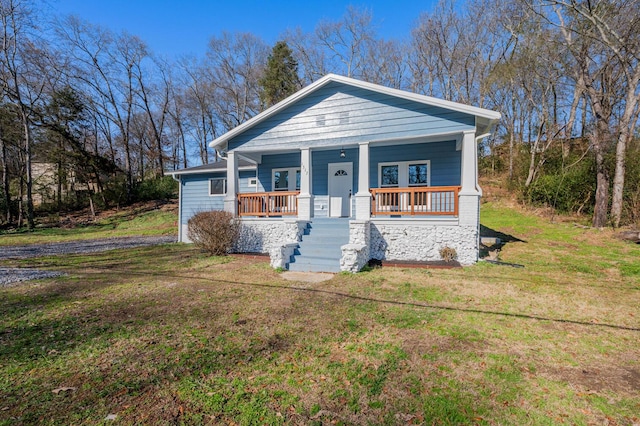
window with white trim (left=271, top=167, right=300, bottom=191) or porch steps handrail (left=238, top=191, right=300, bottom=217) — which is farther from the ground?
window with white trim (left=271, top=167, right=300, bottom=191)

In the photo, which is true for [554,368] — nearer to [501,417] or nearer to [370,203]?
[501,417]

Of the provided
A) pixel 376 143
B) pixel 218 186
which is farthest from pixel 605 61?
pixel 218 186

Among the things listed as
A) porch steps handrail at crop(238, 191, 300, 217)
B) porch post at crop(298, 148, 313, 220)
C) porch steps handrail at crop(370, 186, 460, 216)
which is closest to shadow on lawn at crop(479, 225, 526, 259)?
porch steps handrail at crop(370, 186, 460, 216)

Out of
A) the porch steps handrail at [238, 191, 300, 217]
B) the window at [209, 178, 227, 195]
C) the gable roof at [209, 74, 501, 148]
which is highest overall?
the gable roof at [209, 74, 501, 148]

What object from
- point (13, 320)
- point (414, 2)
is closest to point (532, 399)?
point (13, 320)

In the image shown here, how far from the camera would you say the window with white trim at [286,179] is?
11.2m

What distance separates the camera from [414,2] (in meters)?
17.8

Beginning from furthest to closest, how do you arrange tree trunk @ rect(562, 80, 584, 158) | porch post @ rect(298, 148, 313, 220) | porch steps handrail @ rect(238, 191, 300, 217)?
tree trunk @ rect(562, 80, 584, 158) < porch steps handrail @ rect(238, 191, 300, 217) < porch post @ rect(298, 148, 313, 220)

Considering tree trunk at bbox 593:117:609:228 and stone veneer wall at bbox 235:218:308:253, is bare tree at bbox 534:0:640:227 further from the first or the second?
stone veneer wall at bbox 235:218:308:253

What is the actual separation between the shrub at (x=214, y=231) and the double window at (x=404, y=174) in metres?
5.23

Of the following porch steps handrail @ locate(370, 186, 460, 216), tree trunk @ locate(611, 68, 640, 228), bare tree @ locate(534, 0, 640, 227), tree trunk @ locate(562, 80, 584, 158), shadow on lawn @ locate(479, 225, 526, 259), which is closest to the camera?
porch steps handrail @ locate(370, 186, 460, 216)

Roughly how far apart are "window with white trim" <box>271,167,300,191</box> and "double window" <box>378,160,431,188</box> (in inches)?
126

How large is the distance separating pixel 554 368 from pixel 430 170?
24.9 feet

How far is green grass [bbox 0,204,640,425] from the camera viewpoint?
214 cm
